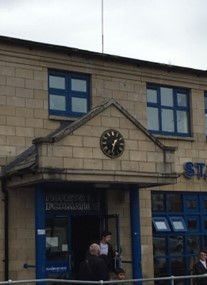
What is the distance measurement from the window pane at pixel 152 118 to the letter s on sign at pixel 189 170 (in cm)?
152

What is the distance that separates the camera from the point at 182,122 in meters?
20.2

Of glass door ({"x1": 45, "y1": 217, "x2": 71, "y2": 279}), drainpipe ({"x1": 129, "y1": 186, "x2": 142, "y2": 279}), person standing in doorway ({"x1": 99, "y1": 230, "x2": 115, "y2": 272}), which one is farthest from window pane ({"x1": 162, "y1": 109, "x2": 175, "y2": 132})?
person standing in doorway ({"x1": 99, "y1": 230, "x2": 115, "y2": 272})

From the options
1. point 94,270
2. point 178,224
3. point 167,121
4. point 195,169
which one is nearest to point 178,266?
point 178,224

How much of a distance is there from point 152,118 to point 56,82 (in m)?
3.62

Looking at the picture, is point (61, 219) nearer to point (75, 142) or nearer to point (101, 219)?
point (101, 219)

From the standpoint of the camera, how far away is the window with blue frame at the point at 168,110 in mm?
19500

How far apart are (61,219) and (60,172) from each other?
285 cm

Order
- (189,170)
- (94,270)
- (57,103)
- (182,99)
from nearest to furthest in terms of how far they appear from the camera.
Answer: (94,270)
(57,103)
(189,170)
(182,99)

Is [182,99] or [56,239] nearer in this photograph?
[56,239]

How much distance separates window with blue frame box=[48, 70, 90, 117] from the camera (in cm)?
1750

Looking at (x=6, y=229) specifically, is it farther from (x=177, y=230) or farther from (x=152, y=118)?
(x=152, y=118)

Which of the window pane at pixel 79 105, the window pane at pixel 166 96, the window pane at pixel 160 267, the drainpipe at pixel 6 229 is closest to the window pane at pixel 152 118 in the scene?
the window pane at pixel 166 96

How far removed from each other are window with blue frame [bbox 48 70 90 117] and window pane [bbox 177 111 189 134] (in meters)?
3.56

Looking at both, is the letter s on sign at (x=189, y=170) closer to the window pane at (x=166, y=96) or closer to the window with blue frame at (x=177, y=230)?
the window with blue frame at (x=177, y=230)
